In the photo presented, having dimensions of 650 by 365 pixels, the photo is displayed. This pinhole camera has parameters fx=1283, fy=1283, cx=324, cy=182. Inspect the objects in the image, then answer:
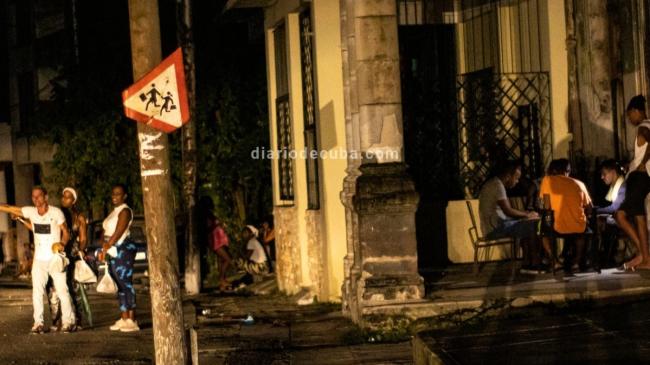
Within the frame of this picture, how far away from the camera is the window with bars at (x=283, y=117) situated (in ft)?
60.2

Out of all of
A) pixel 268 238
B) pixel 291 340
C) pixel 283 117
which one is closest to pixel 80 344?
pixel 291 340

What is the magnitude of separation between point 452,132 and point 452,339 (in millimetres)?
6664

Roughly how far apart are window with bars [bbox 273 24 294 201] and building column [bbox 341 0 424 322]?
215 inches

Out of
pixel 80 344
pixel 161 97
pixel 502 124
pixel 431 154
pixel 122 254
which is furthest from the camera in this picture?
pixel 431 154

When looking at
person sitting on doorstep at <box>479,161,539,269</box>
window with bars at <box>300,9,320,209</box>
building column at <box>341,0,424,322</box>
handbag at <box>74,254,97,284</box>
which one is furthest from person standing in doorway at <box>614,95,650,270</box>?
handbag at <box>74,254,97,284</box>

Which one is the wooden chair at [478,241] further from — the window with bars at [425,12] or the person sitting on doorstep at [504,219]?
the window with bars at [425,12]

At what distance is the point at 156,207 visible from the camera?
9.95 meters

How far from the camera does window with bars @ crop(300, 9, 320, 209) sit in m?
16.3

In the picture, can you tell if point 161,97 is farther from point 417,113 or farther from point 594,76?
point 594,76

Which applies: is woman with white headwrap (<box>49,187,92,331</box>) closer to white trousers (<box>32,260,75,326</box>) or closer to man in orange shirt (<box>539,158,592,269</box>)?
white trousers (<box>32,260,75,326</box>)

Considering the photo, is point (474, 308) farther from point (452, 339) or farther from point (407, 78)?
point (407, 78)

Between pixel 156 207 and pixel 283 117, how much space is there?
8806mm

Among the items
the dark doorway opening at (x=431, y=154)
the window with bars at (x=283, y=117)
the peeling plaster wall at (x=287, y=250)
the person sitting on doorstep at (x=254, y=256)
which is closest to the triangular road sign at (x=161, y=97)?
the dark doorway opening at (x=431, y=154)

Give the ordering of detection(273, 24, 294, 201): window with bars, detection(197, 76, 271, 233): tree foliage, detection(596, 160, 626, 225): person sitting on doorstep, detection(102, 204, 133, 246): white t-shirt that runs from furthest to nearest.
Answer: detection(197, 76, 271, 233): tree foliage, detection(273, 24, 294, 201): window with bars, detection(102, 204, 133, 246): white t-shirt, detection(596, 160, 626, 225): person sitting on doorstep
